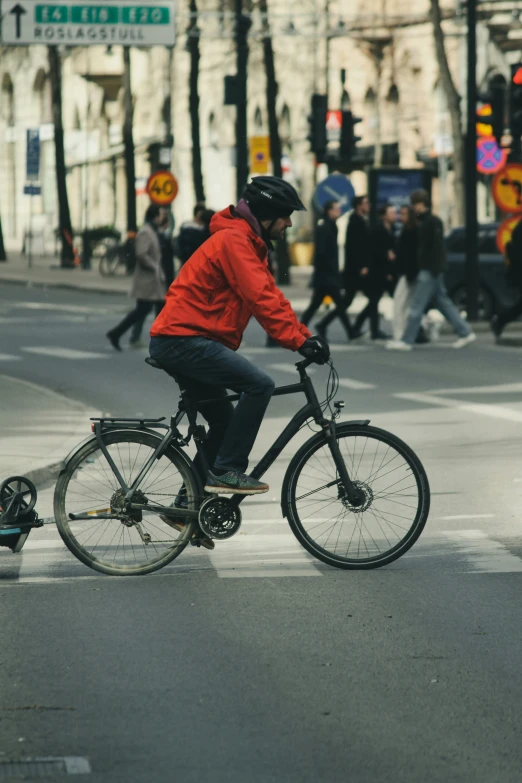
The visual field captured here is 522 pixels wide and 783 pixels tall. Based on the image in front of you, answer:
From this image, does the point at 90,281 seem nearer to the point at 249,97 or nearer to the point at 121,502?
the point at 249,97

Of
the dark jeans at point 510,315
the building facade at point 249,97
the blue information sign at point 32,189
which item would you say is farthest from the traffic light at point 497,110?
the blue information sign at point 32,189

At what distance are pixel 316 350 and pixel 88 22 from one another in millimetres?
20849

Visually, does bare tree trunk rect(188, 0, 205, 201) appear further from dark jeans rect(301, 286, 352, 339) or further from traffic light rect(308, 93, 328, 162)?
dark jeans rect(301, 286, 352, 339)

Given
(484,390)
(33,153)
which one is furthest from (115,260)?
(484,390)

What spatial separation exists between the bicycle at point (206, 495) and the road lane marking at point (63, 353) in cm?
1285

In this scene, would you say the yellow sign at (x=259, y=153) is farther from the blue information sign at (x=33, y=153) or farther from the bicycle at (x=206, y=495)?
the bicycle at (x=206, y=495)

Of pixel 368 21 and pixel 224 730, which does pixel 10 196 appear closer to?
pixel 368 21

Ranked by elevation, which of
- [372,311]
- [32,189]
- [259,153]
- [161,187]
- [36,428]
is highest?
[259,153]

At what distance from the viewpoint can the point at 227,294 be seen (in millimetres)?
7652

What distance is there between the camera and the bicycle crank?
25.3ft

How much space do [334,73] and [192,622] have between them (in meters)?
53.3

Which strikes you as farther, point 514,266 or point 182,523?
point 514,266

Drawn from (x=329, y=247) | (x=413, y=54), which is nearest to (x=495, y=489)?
(x=329, y=247)

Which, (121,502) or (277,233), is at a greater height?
(277,233)
